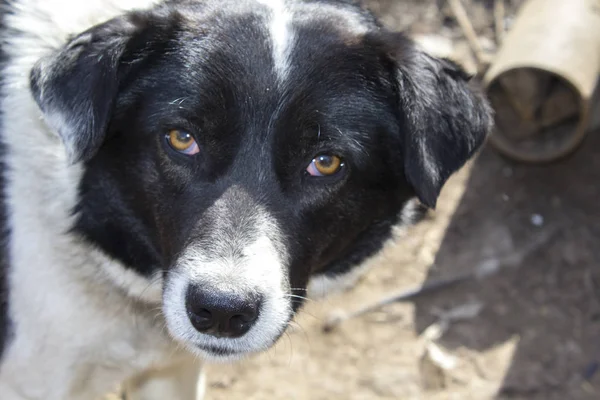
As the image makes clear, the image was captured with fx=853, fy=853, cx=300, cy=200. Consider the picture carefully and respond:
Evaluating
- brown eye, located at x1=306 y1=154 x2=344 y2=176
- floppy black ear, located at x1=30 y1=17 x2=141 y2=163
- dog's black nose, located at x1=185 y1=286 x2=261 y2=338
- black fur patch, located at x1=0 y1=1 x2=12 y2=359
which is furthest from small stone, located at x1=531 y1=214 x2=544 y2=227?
black fur patch, located at x1=0 y1=1 x2=12 y2=359

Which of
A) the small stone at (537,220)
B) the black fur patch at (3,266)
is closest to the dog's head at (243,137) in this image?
the black fur patch at (3,266)

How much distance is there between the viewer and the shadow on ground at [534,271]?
14.6 feet

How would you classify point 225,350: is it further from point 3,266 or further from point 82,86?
point 82,86

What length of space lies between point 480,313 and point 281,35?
236 cm

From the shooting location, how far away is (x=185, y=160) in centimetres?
289

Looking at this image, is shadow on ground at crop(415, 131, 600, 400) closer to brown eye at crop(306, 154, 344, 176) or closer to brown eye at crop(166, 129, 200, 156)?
brown eye at crop(306, 154, 344, 176)

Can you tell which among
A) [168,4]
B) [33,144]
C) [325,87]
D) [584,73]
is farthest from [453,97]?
[584,73]

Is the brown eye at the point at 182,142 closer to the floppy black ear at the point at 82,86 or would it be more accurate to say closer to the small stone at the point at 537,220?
the floppy black ear at the point at 82,86

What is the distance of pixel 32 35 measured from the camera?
3.17m

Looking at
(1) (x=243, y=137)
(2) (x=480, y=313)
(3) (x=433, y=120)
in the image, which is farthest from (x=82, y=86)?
(2) (x=480, y=313)

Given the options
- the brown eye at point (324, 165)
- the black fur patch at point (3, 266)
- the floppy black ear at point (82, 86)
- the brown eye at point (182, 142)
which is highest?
the floppy black ear at point (82, 86)

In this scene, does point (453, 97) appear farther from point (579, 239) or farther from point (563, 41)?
point (579, 239)

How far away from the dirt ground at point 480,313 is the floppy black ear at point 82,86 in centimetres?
148

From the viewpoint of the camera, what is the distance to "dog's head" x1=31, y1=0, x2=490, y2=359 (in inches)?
109
